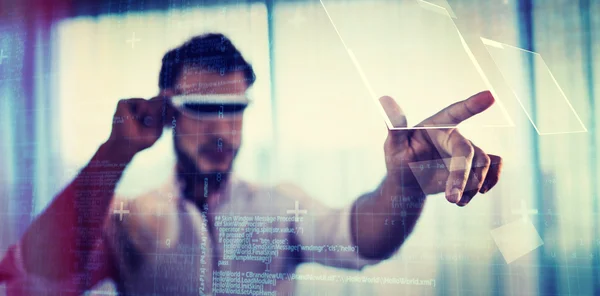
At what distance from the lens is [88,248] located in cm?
196

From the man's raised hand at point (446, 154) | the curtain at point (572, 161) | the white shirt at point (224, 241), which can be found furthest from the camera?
the white shirt at point (224, 241)

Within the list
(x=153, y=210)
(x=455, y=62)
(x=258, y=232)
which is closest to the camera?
(x=455, y=62)

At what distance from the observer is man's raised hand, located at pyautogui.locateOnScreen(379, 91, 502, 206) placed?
1603mm

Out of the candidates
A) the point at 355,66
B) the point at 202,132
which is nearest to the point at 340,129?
the point at 355,66

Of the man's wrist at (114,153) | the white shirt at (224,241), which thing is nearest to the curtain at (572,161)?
the white shirt at (224,241)

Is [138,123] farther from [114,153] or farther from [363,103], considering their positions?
[363,103]

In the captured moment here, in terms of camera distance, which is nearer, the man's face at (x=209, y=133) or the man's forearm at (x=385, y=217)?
the man's forearm at (x=385, y=217)

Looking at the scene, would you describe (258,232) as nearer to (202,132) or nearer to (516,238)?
(202,132)

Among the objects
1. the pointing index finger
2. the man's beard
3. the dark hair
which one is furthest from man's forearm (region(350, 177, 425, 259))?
the dark hair

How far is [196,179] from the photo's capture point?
73.0 inches

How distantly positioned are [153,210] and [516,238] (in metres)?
1.30

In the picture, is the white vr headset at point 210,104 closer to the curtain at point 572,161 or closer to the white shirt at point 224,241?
the white shirt at point 224,241

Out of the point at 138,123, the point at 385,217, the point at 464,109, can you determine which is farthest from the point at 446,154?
the point at 138,123

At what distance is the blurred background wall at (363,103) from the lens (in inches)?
60.8
